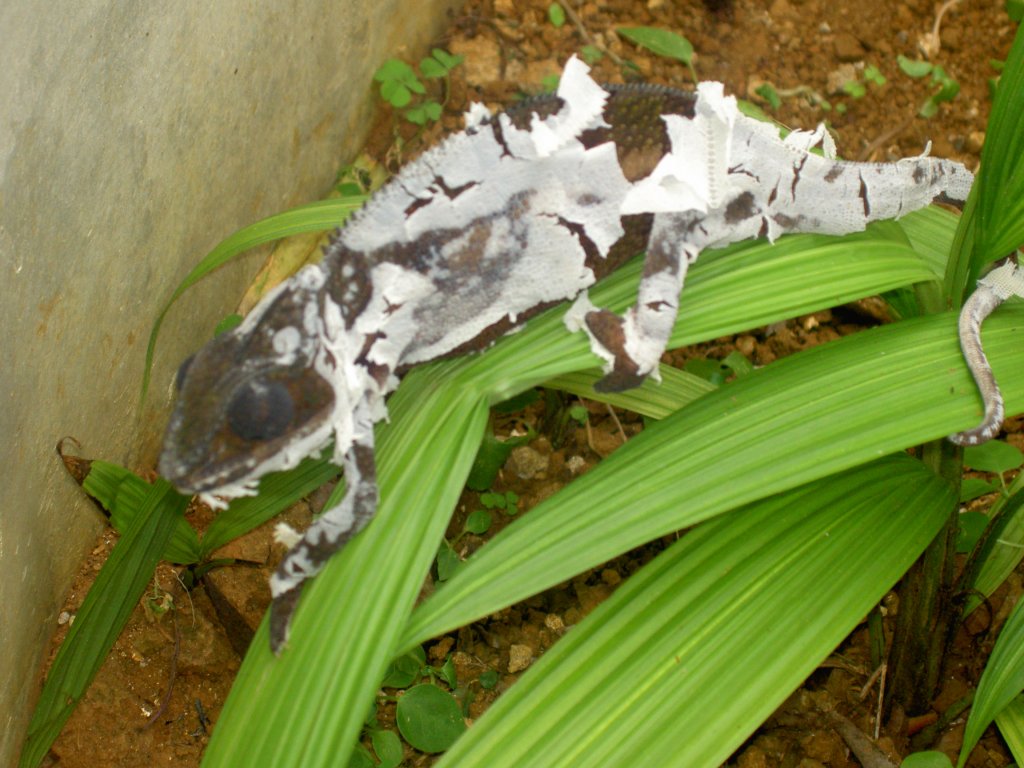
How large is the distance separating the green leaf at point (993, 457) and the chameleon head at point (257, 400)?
137cm

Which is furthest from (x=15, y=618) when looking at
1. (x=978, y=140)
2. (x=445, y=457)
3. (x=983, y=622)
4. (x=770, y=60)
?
(x=978, y=140)

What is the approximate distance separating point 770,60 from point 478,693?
8.04 feet

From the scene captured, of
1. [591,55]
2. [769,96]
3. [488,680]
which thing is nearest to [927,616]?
[488,680]

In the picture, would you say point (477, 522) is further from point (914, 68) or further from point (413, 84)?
point (914, 68)

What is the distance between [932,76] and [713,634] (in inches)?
113

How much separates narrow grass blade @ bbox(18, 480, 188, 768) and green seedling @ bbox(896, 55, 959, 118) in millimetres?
2905

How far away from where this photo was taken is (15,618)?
1.95 m

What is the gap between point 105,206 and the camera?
193cm

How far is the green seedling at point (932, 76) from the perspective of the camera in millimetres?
3506

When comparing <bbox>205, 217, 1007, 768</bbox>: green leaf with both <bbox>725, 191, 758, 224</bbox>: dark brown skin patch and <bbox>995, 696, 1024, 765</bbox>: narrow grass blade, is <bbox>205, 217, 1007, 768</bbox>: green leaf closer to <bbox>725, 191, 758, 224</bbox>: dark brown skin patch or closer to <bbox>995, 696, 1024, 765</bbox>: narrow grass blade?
<bbox>725, 191, 758, 224</bbox>: dark brown skin patch

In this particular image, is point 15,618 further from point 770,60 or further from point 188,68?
point 770,60

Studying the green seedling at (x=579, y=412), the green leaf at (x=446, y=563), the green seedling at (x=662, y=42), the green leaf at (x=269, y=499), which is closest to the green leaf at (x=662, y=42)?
the green seedling at (x=662, y=42)

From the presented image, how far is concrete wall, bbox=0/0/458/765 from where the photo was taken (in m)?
1.67

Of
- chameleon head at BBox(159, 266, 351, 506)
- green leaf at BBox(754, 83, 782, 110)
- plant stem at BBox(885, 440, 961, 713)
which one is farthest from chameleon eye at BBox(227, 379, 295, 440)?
green leaf at BBox(754, 83, 782, 110)
